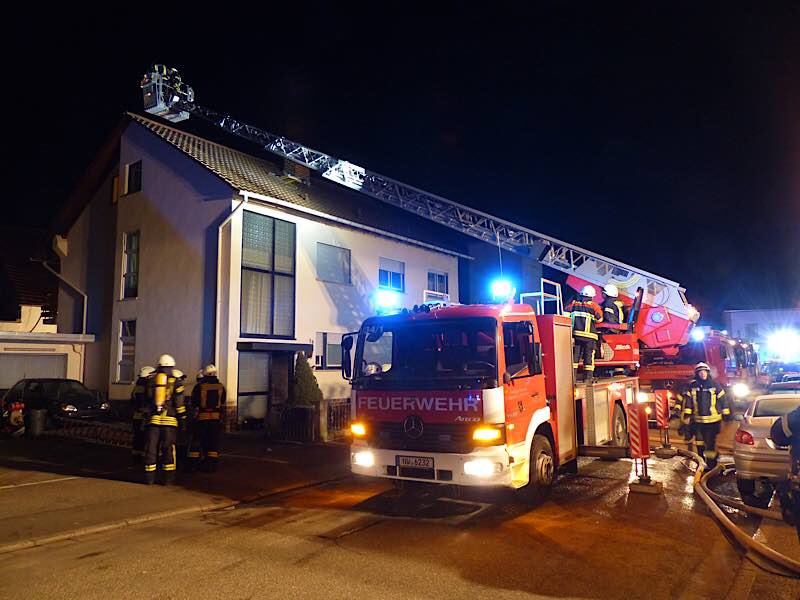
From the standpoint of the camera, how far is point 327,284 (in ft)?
55.0

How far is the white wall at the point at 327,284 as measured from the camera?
1427 centimetres

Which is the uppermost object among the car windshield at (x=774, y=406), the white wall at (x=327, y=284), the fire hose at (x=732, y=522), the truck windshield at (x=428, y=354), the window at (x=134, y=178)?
the window at (x=134, y=178)

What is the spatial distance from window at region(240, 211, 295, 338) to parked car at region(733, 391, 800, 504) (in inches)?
425

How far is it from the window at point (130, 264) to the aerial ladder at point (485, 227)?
468cm

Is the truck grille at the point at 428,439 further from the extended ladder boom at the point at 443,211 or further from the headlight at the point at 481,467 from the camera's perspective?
the extended ladder boom at the point at 443,211

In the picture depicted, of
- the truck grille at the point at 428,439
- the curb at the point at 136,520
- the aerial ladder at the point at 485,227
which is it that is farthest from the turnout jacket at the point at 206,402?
the aerial ladder at the point at 485,227

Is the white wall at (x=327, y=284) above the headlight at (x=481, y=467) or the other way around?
above

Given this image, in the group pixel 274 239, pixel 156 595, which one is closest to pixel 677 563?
pixel 156 595

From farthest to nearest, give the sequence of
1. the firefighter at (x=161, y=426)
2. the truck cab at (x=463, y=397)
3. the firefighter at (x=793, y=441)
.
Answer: the firefighter at (x=161, y=426)
the truck cab at (x=463, y=397)
the firefighter at (x=793, y=441)

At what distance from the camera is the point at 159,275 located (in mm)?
15570

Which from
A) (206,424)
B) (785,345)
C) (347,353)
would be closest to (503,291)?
(347,353)

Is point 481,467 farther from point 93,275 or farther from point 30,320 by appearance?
point 30,320

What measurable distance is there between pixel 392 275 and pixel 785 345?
→ 39510 millimetres

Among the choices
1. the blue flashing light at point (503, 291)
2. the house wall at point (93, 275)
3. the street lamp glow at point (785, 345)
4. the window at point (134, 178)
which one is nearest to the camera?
the blue flashing light at point (503, 291)
